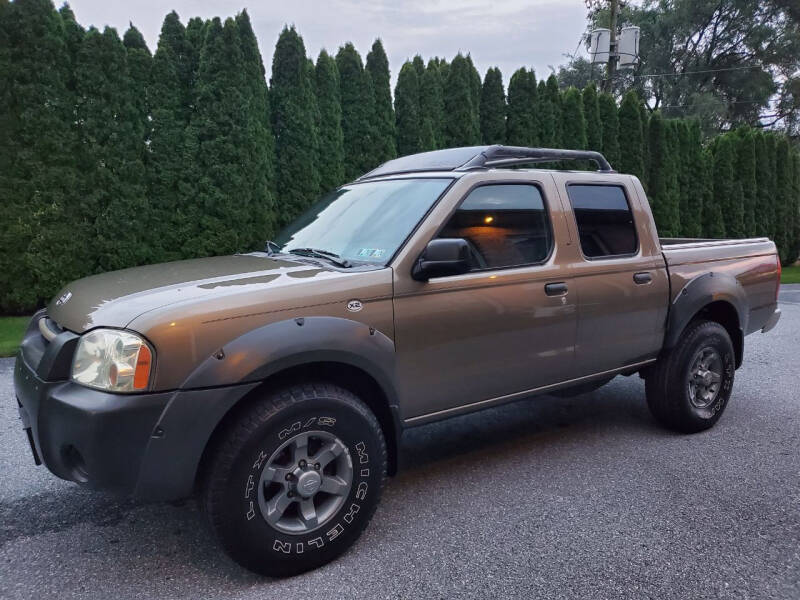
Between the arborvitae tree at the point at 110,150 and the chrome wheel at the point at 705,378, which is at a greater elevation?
the arborvitae tree at the point at 110,150

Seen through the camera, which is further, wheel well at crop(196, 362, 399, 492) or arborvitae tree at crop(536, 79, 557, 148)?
arborvitae tree at crop(536, 79, 557, 148)

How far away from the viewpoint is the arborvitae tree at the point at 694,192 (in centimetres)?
1734

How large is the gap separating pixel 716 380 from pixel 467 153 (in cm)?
266

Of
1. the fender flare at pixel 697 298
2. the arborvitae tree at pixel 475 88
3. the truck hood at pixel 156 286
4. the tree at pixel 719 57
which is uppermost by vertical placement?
the tree at pixel 719 57

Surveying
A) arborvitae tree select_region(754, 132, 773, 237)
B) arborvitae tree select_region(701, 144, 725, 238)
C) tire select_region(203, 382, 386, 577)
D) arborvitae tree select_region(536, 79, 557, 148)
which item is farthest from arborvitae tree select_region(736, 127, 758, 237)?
tire select_region(203, 382, 386, 577)

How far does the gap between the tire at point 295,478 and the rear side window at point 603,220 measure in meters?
1.97

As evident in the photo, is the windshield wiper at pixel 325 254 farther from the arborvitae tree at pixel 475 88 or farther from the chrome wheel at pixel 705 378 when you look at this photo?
the arborvitae tree at pixel 475 88

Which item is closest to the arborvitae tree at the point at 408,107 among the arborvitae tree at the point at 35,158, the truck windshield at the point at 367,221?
the arborvitae tree at the point at 35,158

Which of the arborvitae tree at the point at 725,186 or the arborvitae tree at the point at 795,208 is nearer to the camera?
the arborvitae tree at the point at 725,186

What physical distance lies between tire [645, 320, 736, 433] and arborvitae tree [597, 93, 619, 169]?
11.7 m

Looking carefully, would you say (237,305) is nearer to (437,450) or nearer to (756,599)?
(437,450)

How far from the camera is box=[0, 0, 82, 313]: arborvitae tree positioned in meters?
8.58

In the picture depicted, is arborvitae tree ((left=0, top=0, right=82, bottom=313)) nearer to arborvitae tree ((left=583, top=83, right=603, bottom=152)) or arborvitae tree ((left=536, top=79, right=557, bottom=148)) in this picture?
arborvitae tree ((left=536, top=79, right=557, bottom=148))

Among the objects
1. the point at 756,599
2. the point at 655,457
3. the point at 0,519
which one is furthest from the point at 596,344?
the point at 0,519
